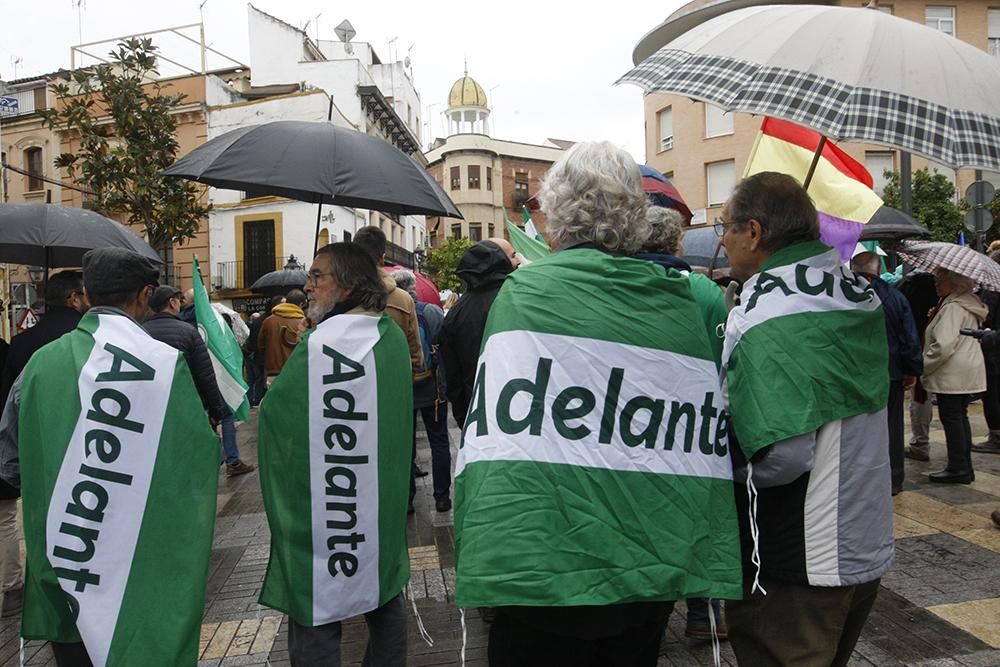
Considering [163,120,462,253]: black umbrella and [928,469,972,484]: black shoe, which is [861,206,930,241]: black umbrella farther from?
[163,120,462,253]: black umbrella

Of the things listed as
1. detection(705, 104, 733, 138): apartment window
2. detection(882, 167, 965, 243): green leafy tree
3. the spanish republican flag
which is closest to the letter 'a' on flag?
the spanish republican flag

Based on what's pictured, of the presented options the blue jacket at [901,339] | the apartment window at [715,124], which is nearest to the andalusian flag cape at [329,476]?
the blue jacket at [901,339]

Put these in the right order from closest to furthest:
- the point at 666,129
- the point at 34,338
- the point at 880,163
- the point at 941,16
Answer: the point at 34,338 → the point at 880,163 → the point at 941,16 → the point at 666,129

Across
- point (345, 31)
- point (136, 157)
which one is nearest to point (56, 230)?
point (136, 157)

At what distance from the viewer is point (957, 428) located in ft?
20.7

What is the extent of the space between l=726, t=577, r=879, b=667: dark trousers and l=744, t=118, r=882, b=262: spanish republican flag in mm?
2055

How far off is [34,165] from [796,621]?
124 ft

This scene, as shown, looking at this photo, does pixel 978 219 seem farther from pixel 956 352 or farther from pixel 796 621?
pixel 796 621

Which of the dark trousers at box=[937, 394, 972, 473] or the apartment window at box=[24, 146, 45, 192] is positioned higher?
the apartment window at box=[24, 146, 45, 192]

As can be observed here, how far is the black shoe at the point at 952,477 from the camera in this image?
6.35m

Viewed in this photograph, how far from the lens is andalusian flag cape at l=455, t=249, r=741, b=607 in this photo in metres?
1.64

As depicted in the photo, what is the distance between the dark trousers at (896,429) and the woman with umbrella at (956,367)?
542 millimetres

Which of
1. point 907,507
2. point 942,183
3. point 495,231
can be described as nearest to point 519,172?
point 495,231

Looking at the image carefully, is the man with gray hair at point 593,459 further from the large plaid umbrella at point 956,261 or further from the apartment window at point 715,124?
the apartment window at point 715,124
